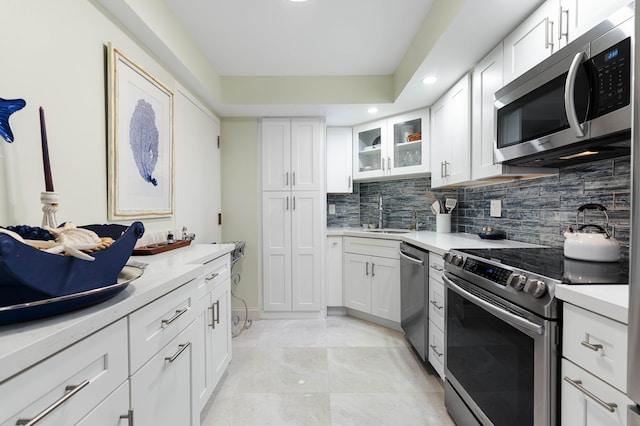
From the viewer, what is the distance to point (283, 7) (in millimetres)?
1902

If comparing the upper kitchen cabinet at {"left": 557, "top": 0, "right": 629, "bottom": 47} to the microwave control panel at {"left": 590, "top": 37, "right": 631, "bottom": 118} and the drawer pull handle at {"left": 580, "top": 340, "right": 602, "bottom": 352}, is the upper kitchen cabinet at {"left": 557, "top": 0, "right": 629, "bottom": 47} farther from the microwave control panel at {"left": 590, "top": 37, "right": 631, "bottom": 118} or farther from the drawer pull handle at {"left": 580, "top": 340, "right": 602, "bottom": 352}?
the drawer pull handle at {"left": 580, "top": 340, "right": 602, "bottom": 352}

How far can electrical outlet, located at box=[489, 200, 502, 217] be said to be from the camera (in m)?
2.28

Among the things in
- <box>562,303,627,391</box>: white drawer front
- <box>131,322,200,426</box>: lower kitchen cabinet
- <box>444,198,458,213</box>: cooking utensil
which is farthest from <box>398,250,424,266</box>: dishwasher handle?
<box>131,322,200,426</box>: lower kitchen cabinet

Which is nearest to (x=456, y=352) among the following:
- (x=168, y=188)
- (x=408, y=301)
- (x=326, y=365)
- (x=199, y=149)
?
(x=408, y=301)

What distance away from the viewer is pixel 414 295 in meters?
2.34

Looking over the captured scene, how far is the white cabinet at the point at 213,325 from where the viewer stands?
164 centimetres

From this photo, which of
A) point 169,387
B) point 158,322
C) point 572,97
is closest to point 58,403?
point 158,322

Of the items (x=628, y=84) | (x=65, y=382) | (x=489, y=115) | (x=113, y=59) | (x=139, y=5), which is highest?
(x=139, y=5)

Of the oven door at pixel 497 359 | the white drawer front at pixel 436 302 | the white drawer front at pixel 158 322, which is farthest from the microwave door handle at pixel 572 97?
the white drawer front at pixel 158 322

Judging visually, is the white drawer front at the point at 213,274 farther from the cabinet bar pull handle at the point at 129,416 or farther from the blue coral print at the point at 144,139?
the cabinet bar pull handle at the point at 129,416

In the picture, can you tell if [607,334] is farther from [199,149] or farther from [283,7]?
[199,149]

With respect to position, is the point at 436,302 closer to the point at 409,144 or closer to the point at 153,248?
the point at 409,144

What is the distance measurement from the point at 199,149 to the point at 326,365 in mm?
2106

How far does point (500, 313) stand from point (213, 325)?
155 cm
